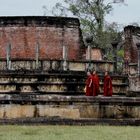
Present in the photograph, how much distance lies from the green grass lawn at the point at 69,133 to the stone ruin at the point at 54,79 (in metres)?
0.72

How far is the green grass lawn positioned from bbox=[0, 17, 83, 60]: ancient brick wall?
8.87 m

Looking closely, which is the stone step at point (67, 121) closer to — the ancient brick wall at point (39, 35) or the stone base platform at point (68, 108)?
the stone base platform at point (68, 108)

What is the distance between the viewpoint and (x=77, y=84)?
1355 cm

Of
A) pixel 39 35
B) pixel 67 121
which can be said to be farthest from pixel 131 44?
pixel 67 121

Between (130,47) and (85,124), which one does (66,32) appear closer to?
(130,47)

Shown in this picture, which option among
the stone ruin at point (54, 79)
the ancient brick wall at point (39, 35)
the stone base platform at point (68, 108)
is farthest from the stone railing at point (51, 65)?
the stone base platform at point (68, 108)

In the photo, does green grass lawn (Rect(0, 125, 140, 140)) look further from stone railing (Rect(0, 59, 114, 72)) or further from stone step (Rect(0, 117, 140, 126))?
stone railing (Rect(0, 59, 114, 72))

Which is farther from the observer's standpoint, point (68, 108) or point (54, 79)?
point (54, 79)

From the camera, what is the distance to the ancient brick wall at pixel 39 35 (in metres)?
17.5

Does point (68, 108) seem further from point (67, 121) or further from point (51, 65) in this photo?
point (51, 65)

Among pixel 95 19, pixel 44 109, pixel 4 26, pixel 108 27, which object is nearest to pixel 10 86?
pixel 44 109

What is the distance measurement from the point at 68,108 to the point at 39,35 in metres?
8.25

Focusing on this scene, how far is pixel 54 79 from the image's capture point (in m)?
13.3

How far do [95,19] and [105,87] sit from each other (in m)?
15.6
